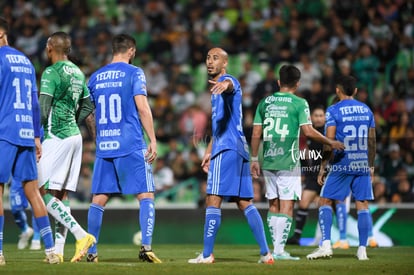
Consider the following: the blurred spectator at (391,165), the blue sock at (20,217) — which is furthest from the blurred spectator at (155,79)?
the blue sock at (20,217)

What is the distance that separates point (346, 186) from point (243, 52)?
10079 millimetres

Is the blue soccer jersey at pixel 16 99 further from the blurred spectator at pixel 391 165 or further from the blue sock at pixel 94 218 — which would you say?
the blurred spectator at pixel 391 165

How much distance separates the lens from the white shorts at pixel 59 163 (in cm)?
1070

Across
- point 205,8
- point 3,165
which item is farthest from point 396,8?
point 3,165

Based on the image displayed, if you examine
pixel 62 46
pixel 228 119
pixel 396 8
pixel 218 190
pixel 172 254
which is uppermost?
pixel 396 8

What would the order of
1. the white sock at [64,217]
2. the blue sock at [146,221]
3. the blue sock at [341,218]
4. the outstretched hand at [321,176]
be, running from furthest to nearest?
1. the blue sock at [341,218]
2. the outstretched hand at [321,176]
3. the blue sock at [146,221]
4. the white sock at [64,217]

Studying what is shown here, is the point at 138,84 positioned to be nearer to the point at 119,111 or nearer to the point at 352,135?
the point at 119,111

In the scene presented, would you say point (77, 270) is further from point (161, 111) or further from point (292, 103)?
point (161, 111)

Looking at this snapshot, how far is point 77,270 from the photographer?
29.9ft

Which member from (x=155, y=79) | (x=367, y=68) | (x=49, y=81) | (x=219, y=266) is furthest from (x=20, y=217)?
(x=367, y=68)

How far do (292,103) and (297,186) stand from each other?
3.41ft

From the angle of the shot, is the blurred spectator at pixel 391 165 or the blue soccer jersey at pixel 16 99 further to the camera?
the blurred spectator at pixel 391 165

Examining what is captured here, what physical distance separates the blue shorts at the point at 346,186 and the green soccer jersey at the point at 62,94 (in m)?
3.46

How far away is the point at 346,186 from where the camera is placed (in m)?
12.2
